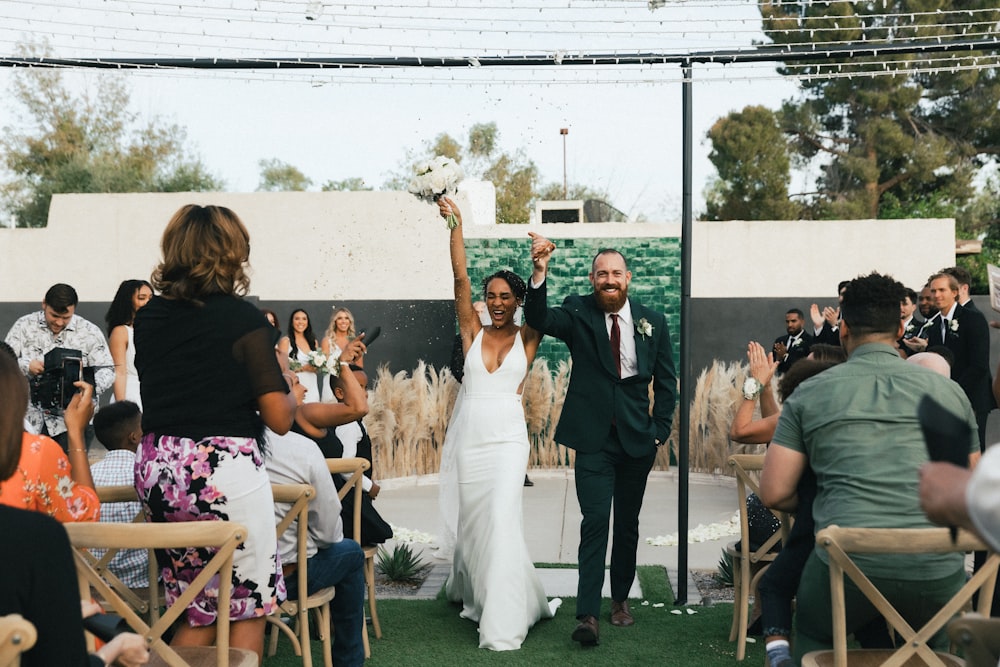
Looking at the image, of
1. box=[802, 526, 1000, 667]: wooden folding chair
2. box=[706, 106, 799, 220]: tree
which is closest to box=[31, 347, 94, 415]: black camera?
box=[802, 526, 1000, 667]: wooden folding chair

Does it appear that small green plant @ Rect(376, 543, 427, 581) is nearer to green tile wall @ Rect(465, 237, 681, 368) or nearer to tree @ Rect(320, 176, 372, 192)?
green tile wall @ Rect(465, 237, 681, 368)

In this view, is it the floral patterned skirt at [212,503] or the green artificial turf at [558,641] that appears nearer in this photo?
the floral patterned skirt at [212,503]

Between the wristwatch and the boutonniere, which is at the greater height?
the boutonniere

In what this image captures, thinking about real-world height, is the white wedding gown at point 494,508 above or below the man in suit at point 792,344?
below

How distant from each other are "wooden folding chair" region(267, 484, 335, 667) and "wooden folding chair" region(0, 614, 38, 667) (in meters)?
1.87

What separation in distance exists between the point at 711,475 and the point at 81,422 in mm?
8372

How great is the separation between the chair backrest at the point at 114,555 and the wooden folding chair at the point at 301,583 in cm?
49

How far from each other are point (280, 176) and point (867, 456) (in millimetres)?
52204

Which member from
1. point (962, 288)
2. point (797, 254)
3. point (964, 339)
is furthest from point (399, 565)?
point (797, 254)

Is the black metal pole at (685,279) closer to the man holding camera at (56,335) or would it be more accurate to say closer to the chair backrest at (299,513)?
the chair backrest at (299,513)

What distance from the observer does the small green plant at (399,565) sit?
6.75 metres

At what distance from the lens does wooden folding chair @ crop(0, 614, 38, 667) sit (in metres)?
2.06

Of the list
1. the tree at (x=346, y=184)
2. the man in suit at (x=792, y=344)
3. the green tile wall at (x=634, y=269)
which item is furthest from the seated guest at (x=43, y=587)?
the tree at (x=346, y=184)

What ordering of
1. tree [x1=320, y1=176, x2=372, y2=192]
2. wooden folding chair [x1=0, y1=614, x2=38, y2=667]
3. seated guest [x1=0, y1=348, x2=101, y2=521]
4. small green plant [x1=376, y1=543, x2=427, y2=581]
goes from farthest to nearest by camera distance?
tree [x1=320, y1=176, x2=372, y2=192] < small green plant [x1=376, y1=543, x2=427, y2=581] < seated guest [x1=0, y1=348, x2=101, y2=521] < wooden folding chair [x1=0, y1=614, x2=38, y2=667]
